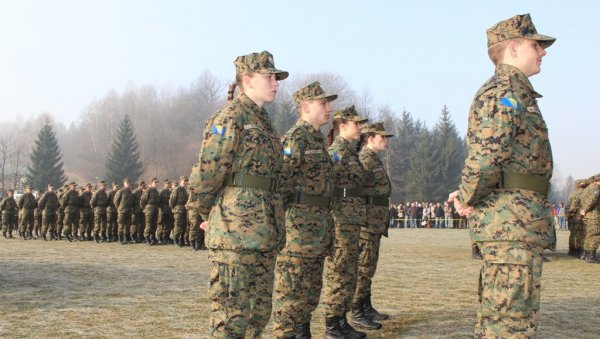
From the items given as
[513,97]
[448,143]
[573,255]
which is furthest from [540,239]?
[448,143]

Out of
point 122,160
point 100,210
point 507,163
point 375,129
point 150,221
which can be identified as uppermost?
point 122,160

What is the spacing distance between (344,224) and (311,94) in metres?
1.36

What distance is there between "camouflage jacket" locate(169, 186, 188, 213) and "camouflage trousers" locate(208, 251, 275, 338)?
12726 mm

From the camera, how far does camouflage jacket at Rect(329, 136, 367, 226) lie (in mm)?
6160

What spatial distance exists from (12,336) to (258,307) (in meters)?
2.89

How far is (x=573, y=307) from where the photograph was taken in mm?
7668

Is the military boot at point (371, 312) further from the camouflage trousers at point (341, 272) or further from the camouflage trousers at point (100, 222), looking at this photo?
the camouflage trousers at point (100, 222)

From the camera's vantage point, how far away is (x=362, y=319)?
644cm

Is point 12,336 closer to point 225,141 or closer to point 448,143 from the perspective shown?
point 225,141

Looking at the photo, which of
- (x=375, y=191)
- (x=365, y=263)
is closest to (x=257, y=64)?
(x=375, y=191)

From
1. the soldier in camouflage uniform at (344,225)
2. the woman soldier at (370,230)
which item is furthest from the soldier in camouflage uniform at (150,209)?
the soldier in camouflage uniform at (344,225)

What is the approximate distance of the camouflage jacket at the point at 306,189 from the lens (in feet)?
17.3

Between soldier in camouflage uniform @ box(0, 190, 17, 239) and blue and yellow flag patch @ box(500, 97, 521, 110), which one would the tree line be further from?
blue and yellow flag patch @ box(500, 97, 521, 110)

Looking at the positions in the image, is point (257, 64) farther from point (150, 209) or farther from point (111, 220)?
point (111, 220)
